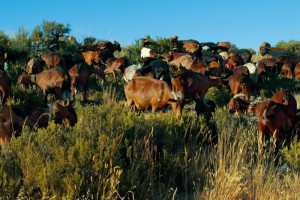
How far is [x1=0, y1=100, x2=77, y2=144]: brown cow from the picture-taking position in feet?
29.3

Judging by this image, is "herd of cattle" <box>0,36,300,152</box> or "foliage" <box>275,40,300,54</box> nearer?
"herd of cattle" <box>0,36,300,152</box>

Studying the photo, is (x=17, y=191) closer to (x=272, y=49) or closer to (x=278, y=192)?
(x=278, y=192)

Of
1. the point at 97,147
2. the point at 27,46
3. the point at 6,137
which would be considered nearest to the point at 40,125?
the point at 6,137

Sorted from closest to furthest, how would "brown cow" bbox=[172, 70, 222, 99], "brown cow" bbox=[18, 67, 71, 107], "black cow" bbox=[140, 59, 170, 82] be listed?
Result: 1. "brown cow" bbox=[172, 70, 222, 99]
2. "brown cow" bbox=[18, 67, 71, 107]
3. "black cow" bbox=[140, 59, 170, 82]

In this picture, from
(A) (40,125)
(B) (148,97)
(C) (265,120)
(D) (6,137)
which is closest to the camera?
(D) (6,137)

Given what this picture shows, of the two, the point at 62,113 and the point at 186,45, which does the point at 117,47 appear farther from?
the point at 62,113

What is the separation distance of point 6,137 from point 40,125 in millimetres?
836

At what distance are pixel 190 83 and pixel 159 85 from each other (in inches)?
116

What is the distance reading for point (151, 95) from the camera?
13664mm

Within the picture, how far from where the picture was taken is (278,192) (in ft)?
21.7

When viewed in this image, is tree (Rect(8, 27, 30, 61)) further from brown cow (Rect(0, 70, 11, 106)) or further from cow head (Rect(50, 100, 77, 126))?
cow head (Rect(50, 100, 77, 126))

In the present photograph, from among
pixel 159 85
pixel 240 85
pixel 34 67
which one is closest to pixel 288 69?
pixel 240 85

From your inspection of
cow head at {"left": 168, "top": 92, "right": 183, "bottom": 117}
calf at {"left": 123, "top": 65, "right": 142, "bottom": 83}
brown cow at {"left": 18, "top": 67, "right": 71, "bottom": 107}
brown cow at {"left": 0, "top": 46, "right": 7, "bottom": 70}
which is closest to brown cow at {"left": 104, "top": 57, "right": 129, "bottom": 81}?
calf at {"left": 123, "top": 65, "right": 142, "bottom": 83}

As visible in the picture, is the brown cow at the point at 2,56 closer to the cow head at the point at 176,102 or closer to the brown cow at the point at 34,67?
the brown cow at the point at 34,67
